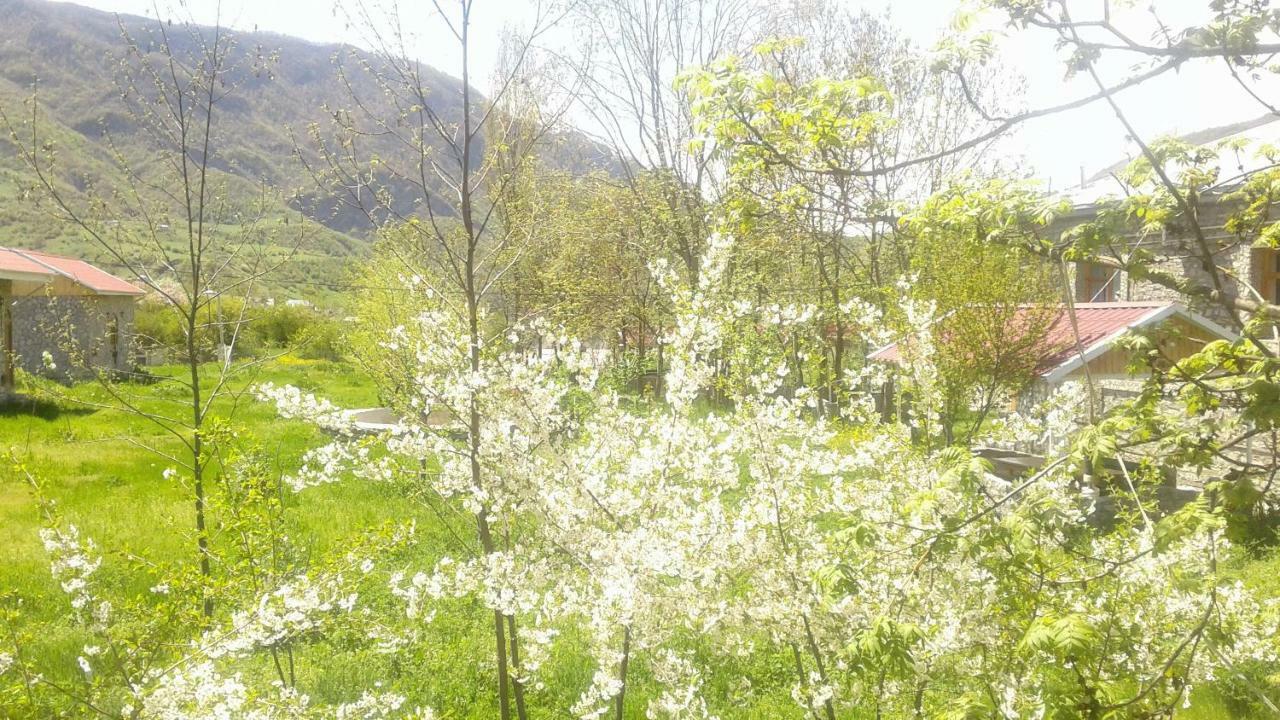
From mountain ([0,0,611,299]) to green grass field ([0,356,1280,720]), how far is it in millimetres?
2034

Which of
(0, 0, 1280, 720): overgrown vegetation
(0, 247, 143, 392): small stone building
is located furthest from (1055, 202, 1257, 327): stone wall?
(0, 247, 143, 392): small stone building

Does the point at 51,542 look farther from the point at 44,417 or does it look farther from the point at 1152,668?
the point at 44,417

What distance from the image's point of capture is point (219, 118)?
5.86m

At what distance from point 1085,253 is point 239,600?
14.3ft

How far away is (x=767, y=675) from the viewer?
6250mm

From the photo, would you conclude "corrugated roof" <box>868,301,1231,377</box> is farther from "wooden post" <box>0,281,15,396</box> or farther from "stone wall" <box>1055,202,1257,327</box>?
"wooden post" <box>0,281,15,396</box>

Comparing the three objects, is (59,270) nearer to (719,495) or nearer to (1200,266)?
(719,495)

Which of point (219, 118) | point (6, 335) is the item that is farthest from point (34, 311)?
point (219, 118)

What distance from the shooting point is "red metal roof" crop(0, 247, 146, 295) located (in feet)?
60.3

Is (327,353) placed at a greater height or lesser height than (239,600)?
lesser

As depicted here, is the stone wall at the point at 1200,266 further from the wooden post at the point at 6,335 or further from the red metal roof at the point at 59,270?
the wooden post at the point at 6,335

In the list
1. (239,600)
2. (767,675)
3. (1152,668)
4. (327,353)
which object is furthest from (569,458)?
(327,353)

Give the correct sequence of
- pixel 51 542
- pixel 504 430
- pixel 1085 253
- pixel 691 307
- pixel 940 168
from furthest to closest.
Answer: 1. pixel 940 168
2. pixel 691 307
3. pixel 504 430
4. pixel 51 542
5. pixel 1085 253

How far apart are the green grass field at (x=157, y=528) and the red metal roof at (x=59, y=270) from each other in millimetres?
4030
